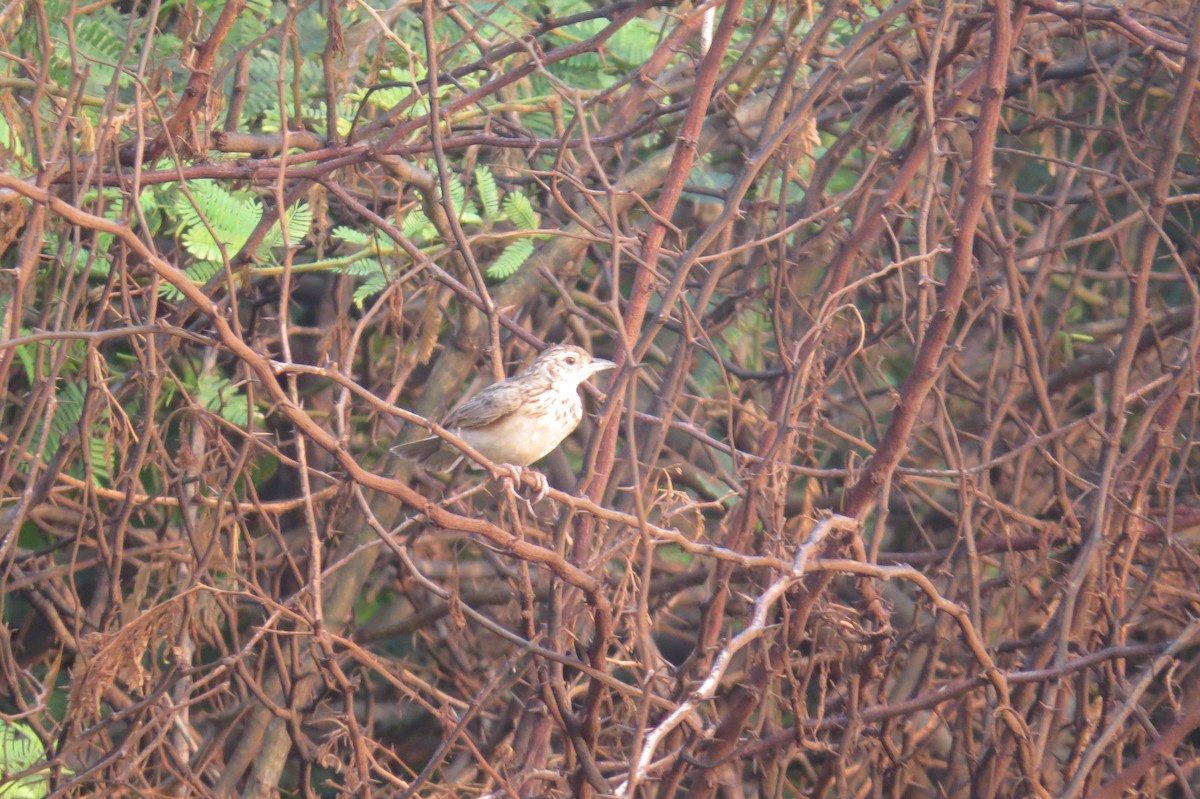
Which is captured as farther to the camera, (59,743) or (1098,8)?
(59,743)

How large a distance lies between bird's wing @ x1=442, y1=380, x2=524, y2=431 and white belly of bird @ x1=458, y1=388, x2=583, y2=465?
0.03 m

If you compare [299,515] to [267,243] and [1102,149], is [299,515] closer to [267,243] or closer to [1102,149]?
[267,243]

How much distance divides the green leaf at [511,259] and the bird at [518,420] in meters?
0.42

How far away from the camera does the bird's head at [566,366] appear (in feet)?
17.0

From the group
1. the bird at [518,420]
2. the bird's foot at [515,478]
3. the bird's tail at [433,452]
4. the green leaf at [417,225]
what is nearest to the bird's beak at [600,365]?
the bird at [518,420]

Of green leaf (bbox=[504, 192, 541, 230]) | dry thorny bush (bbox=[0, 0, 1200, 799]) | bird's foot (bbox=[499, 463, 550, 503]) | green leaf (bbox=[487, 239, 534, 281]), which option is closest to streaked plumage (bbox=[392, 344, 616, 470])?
dry thorny bush (bbox=[0, 0, 1200, 799])

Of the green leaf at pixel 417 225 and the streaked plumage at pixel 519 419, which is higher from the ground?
the green leaf at pixel 417 225

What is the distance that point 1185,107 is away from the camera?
3.92 metres

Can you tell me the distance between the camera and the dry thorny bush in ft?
11.8

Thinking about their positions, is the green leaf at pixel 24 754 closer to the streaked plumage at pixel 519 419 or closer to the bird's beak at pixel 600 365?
the streaked plumage at pixel 519 419

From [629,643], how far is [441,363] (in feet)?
6.68

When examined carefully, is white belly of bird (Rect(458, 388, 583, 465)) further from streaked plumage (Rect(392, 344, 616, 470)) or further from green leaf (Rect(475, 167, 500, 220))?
green leaf (Rect(475, 167, 500, 220))

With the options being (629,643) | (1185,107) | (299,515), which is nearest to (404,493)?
(629,643)

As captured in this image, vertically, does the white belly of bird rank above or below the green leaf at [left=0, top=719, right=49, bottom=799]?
above
